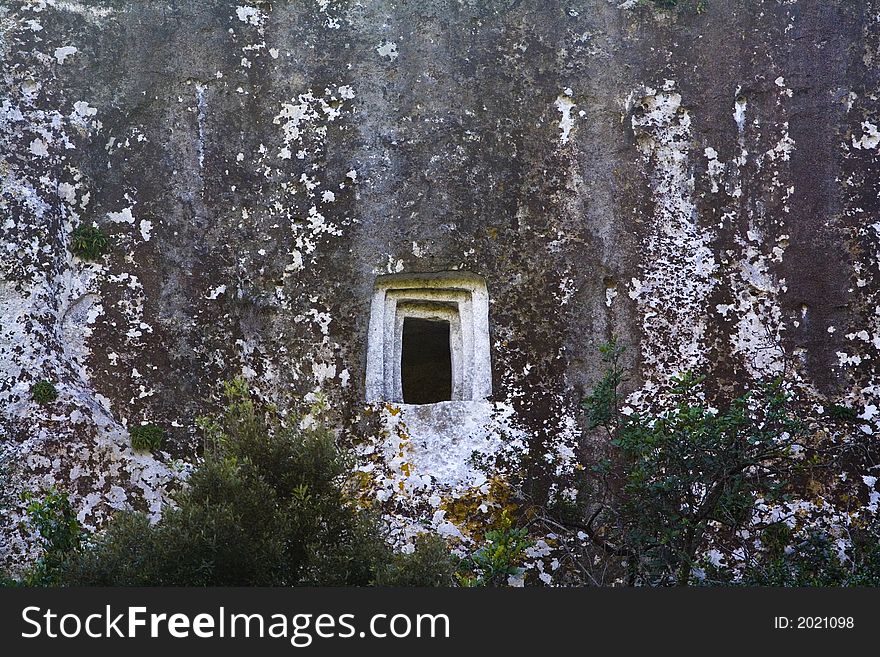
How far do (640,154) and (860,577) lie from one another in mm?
5115

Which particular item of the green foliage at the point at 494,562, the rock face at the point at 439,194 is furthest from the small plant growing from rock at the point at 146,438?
the green foliage at the point at 494,562

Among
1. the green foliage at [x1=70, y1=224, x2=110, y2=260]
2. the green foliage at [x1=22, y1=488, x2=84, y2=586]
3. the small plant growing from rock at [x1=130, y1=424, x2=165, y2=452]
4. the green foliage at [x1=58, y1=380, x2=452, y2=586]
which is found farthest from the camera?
the green foliage at [x1=70, y1=224, x2=110, y2=260]

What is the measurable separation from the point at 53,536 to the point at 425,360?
5803 mm

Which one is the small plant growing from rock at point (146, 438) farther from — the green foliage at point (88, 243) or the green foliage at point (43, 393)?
the green foliage at point (88, 243)

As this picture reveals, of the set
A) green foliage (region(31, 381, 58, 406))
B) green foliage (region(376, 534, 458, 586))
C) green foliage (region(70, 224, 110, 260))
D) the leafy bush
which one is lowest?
green foliage (region(376, 534, 458, 586))

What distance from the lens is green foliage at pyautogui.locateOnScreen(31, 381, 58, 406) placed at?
35.6ft

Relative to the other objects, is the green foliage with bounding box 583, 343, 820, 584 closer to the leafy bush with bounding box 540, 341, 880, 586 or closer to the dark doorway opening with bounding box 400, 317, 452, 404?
the leafy bush with bounding box 540, 341, 880, 586

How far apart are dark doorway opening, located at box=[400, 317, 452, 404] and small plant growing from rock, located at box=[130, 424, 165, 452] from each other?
8.64 feet

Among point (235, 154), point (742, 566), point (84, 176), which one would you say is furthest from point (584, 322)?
point (84, 176)

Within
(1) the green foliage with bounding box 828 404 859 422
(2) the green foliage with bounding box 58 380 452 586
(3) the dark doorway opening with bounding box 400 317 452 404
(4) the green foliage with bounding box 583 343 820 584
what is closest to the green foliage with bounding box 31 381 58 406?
(2) the green foliage with bounding box 58 380 452 586

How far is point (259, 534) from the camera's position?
332 inches

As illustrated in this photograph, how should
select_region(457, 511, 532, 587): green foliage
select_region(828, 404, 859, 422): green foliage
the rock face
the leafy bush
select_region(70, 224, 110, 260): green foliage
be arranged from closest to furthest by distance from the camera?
select_region(457, 511, 532, 587): green foliage → the leafy bush → select_region(828, 404, 859, 422): green foliage → the rock face → select_region(70, 224, 110, 260): green foliage

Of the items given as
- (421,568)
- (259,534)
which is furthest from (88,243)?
(421,568)

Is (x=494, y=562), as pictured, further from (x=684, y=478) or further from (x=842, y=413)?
(x=842, y=413)
